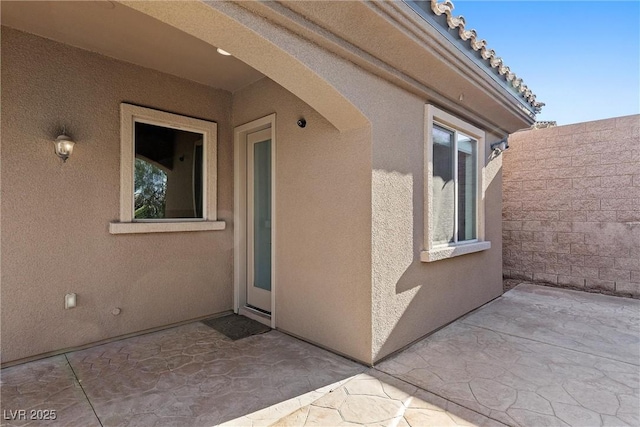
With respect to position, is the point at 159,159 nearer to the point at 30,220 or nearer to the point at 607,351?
the point at 30,220

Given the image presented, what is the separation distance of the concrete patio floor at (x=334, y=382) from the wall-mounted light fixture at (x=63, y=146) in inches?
113

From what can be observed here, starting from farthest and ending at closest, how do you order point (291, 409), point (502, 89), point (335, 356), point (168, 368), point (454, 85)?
point (502, 89), point (454, 85), point (335, 356), point (168, 368), point (291, 409)

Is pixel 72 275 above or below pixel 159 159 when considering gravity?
below

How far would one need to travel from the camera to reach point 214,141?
6.25 meters

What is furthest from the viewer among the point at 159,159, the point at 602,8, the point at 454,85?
the point at 602,8

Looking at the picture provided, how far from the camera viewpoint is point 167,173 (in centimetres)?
582

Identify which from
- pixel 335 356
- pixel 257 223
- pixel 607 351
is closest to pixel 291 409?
pixel 335 356

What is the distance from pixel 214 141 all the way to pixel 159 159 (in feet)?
3.50

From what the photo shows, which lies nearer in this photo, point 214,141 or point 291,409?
point 291,409

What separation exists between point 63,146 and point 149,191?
1.39 meters

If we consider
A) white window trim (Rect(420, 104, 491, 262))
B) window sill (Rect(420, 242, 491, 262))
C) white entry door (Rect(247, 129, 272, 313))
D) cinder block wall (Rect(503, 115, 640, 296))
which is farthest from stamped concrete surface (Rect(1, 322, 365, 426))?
cinder block wall (Rect(503, 115, 640, 296))

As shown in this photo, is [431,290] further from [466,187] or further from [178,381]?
[178,381]

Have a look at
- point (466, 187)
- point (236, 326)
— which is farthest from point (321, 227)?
point (466, 187)

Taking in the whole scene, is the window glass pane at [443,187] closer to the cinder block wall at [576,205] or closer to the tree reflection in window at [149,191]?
the cinder block wall at [576,205]
